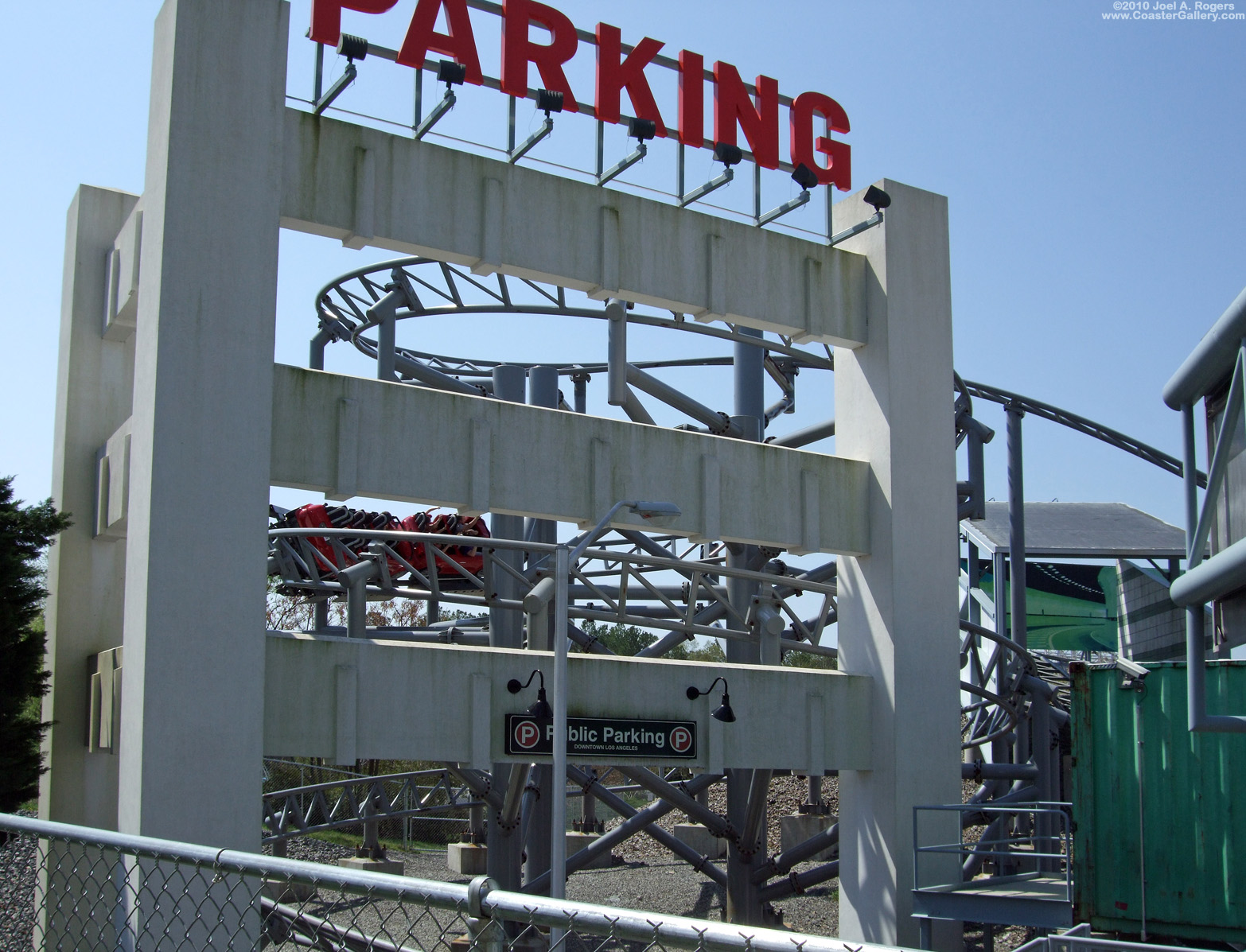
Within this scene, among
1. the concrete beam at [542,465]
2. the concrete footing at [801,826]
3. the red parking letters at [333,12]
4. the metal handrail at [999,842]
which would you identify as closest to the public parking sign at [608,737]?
the concrete beam at [542,465]

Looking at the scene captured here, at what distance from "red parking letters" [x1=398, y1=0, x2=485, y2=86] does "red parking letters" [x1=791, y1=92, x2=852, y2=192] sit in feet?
16.9

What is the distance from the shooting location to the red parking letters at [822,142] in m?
19.7

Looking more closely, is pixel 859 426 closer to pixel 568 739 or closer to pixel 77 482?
pixel 568 739

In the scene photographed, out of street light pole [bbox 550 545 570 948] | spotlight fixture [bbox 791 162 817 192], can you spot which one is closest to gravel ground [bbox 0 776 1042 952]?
street light pole [bbox 550 545 570 948]

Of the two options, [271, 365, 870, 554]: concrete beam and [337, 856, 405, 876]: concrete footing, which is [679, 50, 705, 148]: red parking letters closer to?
[271, 365, 870, 554]: concrete beam

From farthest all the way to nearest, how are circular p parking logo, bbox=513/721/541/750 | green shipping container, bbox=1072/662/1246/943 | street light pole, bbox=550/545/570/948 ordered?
circular p parking logo, bbox=513/721/541/750, green shipping container, bbox=1072/662/1246/943, street light pole, bbox=550/545/570/948

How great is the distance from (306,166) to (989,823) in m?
16.8

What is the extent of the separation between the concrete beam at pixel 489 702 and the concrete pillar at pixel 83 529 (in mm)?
4481

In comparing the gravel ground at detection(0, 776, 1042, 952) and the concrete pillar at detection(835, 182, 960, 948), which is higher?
the concrete pillar at detection(835, 182, 960, 948)

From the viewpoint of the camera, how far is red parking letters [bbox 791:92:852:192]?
19734 mm

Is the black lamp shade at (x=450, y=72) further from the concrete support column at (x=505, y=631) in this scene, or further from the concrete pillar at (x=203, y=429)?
the concrete support column at (x=505, y=631)

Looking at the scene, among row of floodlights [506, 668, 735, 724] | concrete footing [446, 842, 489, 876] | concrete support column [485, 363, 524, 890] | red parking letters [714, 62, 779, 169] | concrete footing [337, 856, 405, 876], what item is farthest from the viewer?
concrete footing [446, 842, 489, 876]

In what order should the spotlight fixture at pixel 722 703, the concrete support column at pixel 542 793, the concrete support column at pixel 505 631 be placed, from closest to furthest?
1. the spotlight fixture at pixel 722 703
2. the concrete support column at pixel 542 793
3. the concrete support column at pixel 505 631

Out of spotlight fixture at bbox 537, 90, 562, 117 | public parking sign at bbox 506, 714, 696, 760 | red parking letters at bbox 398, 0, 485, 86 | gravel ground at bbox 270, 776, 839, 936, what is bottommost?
gravel ground at bbox 270, 776, 839, 936
